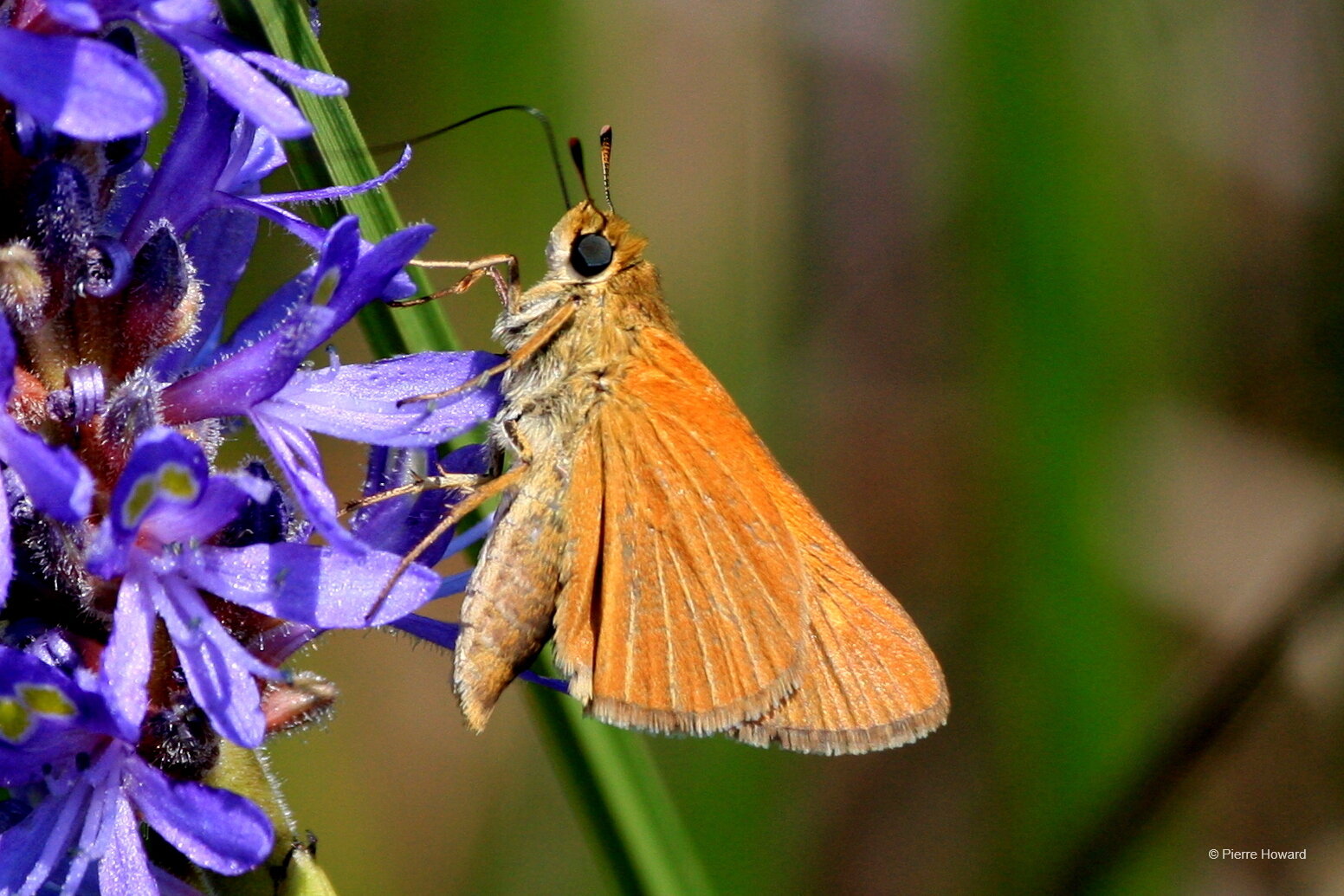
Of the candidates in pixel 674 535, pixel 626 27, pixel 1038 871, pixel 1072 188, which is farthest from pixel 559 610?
pixel 626 27

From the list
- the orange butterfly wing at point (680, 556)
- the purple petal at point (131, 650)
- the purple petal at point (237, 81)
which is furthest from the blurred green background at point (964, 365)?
the purple petal at point (237, 81)

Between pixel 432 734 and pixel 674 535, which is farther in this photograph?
pixel 432 734

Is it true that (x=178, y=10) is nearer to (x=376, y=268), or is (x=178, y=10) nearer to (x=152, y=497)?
(x=376, y=268)

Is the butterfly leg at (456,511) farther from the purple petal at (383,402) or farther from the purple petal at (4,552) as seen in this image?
the purple petal at (4,552)

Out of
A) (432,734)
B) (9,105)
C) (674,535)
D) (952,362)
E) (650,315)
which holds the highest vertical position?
(9,105)

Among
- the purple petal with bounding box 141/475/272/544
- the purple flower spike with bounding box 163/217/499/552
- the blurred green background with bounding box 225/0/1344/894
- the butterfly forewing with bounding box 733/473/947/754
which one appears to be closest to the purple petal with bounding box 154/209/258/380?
the purple flower spike with bounding box 163/217/499/552

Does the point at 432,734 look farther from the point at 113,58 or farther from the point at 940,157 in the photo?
the point at 113,58
